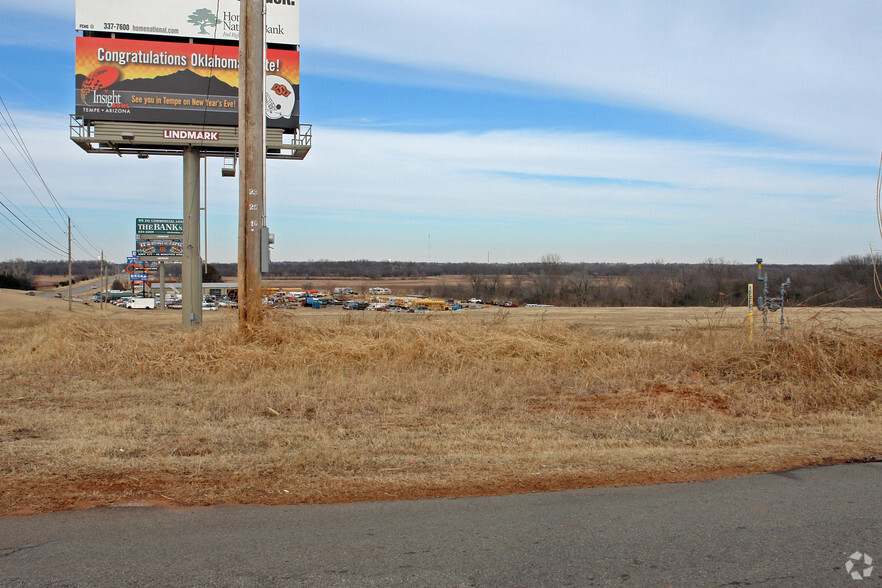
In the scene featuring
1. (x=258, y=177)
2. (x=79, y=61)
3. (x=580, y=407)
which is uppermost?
(x=79, y=61)

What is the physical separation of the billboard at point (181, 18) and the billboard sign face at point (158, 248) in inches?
1047

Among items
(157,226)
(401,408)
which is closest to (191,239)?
(401,408)

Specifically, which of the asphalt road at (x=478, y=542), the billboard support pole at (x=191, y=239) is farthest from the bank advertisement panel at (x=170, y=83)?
the asphalt road at (x=478, y=542)

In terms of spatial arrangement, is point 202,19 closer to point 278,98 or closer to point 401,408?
point 278,98

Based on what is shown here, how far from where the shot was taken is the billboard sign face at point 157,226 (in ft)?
155

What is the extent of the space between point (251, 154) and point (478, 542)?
1082cm

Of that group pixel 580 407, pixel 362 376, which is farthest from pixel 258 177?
pixel 580 407

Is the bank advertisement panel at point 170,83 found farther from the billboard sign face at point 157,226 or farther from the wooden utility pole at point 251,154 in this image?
the billboard sign face at point 157,226

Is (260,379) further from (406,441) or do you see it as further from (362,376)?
(406,441)

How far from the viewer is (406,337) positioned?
44.6 feet

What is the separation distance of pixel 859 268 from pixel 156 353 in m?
55.6

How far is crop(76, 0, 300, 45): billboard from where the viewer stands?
2064cm

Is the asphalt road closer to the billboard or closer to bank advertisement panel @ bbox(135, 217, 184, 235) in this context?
the billboard

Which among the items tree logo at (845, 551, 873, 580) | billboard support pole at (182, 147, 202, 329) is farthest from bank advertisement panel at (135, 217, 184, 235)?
tree logo at (845, 551, 873, 580)
